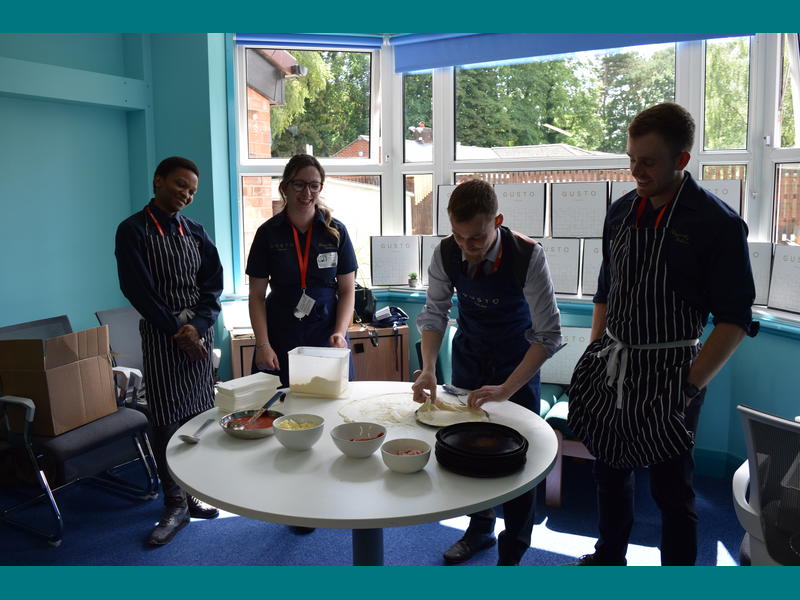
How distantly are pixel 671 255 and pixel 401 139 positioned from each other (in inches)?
114

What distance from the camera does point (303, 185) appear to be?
2525 millimetres

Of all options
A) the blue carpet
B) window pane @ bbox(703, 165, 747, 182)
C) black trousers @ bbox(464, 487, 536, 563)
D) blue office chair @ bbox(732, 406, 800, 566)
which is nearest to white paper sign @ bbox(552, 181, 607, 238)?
window pane @ bbox(703, 165, 747, 182)

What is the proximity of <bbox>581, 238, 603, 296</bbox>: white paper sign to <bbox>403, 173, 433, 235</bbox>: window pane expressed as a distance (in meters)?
1.07

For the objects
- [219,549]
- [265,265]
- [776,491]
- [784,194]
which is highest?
[784,194]

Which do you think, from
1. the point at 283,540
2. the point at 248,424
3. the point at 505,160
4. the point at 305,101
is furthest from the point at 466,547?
the point at 305,101

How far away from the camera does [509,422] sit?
6.22 ft

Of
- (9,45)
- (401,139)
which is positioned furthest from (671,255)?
(9,45)

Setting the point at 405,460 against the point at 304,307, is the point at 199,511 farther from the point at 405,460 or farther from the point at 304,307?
the point at 405,460

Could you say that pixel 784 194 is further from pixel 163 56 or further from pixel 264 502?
pixel 163 56

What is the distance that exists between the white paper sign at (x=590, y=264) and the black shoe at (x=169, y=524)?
2536mm

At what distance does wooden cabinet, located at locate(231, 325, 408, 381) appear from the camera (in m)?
3.79

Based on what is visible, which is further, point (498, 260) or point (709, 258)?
point (498, 260)

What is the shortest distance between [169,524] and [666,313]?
7.32 ft

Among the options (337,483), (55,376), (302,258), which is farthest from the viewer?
(55,376)
